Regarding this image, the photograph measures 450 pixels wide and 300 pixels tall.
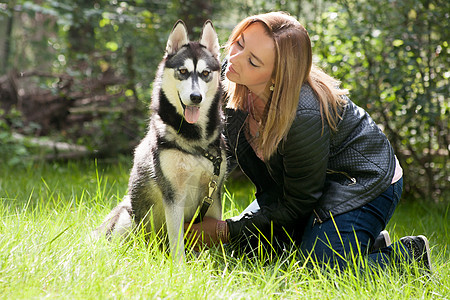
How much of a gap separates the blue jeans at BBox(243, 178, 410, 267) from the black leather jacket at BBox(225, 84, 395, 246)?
2.2 inches

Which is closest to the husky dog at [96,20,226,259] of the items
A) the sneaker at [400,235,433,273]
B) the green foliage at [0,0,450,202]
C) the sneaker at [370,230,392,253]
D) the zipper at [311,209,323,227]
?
the zipper at [311,209,323,227]

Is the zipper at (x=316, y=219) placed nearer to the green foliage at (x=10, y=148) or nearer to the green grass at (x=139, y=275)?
the green grass at (x=139, y=275)

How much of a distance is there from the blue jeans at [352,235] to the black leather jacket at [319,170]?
6 centimetres

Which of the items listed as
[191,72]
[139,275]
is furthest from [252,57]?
[139,275]

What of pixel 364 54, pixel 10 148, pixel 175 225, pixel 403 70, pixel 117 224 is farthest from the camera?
pixel 10 148

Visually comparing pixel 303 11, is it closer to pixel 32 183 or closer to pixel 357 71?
pixel 357 71

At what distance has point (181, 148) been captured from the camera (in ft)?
8.04

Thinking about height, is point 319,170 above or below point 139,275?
above

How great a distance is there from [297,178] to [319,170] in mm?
129

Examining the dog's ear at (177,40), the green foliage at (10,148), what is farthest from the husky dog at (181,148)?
the green foliage at (10,148)

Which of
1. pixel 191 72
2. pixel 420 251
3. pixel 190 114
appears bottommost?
pixel 420 251

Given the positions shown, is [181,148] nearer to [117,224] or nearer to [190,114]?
[190,114]

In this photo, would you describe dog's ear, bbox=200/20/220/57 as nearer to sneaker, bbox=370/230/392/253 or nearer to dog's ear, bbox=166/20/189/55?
dog's ear, bbox=166/20/189/55

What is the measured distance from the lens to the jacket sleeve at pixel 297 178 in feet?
7.59
